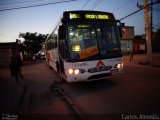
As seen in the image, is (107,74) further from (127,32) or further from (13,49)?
(127,32)

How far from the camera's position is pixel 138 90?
329 inches

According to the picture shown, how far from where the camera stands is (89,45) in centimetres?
884

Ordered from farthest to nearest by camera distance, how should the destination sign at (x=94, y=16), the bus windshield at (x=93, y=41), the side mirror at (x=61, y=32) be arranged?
the destination sign at (x=94, y=16) → the bus windshield at (x=93, y=41) → the side mirror at (x=61, y=32)

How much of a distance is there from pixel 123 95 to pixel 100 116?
7.43ft

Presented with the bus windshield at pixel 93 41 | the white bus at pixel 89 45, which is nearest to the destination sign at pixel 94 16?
the white bus at pixel 89 45

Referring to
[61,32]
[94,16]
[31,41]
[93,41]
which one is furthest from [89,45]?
[31,41]

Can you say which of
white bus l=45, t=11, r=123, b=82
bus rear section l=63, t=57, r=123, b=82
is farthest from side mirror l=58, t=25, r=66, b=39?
bus rear section l=63, t=57, r=123, b=82

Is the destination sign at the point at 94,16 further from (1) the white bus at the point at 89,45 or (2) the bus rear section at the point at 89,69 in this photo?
(2) the bus rear section at the point at 89,69

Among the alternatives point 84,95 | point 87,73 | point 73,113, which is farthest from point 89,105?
point 87,73

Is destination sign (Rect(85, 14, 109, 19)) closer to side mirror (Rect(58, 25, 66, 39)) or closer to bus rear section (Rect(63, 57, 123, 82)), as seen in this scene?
side mirror (Rect(58, 25, 66, 39))

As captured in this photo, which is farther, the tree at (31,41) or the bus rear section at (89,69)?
the tree at (31,41)

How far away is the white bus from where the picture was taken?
874 centimetres

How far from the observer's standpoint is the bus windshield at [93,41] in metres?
8.74

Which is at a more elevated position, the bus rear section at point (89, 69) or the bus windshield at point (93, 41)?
the bus windshield at point (93, 41)
